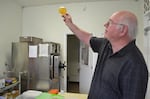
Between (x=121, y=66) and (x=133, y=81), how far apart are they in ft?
0.37

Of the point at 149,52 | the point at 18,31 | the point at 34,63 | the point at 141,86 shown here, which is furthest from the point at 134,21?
the point at 18,31

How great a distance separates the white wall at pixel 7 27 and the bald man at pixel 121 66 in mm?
3464

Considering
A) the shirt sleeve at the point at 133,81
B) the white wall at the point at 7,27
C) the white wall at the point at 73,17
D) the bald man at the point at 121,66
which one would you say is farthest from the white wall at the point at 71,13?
the shirt sleeve at the point at 133,81

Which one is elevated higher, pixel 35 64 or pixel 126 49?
pixel 126 49

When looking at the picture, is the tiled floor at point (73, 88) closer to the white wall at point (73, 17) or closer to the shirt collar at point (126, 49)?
the white wall at point (73, 17)

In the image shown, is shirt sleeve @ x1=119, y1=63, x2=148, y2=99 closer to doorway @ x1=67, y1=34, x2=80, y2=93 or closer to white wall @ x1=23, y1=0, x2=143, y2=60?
white wall @ x1=23, y1=0, x2=143, y2=60

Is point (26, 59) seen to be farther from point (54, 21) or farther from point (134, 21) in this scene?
point (134, 21)

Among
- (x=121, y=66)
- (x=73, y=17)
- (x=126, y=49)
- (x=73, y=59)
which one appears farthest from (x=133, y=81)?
(x=73, y=59)

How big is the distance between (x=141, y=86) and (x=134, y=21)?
43 centimetres

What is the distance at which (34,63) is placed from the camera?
12.5 ft

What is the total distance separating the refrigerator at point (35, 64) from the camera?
3756 mm

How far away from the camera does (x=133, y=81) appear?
912mm

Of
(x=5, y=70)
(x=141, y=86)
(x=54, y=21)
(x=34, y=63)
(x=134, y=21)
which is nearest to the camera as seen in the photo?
(x=141, y=86)

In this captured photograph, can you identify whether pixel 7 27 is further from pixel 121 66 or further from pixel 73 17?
Result: pixel 121 66
